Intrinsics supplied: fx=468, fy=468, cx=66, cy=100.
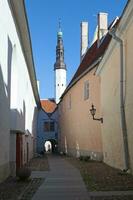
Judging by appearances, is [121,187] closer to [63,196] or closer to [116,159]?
[63,196]

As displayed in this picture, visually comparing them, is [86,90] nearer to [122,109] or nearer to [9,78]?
[122,109]

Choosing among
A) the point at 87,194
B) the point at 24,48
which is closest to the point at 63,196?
the point at 87,194

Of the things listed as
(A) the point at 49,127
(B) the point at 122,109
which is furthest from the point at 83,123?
(A) the point at 49,127

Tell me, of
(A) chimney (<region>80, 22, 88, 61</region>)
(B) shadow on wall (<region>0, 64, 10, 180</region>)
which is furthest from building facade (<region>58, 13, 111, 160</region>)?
(B) shadow on wall (<region>0, 64, 10, 180</region>)

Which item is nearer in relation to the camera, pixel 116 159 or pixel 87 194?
pixel 87 194

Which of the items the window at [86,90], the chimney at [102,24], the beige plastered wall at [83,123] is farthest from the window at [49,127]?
the window at [86,90]

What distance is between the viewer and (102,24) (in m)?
40.7

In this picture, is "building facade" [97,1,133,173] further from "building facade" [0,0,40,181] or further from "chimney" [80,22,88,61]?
"chimney" [80,22,88,61]

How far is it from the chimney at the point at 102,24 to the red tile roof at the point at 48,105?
3595 cm

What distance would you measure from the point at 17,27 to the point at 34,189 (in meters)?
8.72

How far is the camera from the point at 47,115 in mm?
71875

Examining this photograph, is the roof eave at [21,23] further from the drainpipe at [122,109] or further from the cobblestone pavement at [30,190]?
the cobblestone pavement at [30,190]

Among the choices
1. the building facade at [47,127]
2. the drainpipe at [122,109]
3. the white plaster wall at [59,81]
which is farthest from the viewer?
the white plaster wall at [59,81]

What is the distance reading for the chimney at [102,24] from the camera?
128 ft
